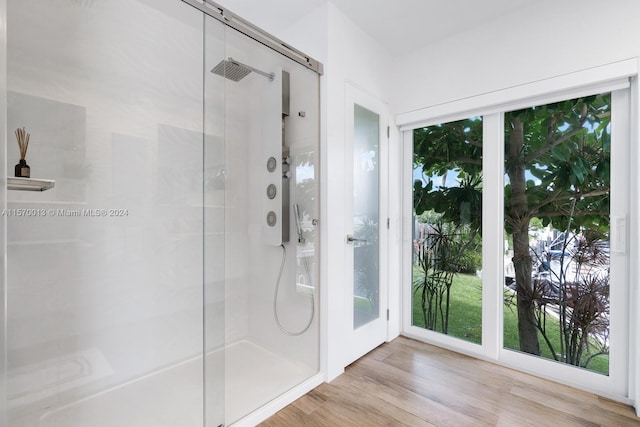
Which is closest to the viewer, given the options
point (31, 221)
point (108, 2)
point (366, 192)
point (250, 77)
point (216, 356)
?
point (31, 221)

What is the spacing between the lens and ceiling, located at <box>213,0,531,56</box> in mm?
2201

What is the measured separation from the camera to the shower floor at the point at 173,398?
5.14 feet

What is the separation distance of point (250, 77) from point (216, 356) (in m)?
1.64

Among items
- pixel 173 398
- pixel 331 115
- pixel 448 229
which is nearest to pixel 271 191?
pixel 331 115

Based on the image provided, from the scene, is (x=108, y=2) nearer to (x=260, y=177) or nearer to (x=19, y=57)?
(x=19, y=57)

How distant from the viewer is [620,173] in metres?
1.98

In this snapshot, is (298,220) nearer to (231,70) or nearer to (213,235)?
(213,235)

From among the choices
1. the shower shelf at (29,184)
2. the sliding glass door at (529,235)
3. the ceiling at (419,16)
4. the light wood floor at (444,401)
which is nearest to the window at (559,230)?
the sliding glass door at (529,235)

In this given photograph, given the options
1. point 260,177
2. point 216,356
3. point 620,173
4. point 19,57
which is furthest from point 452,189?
point 19,57

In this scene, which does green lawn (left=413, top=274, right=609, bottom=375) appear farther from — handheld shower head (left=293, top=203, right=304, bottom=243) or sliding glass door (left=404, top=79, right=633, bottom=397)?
handheld shower head (left=293, top=203, right=304, bottom=243)

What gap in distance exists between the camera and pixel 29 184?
1327mm

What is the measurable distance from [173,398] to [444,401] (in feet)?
5.33

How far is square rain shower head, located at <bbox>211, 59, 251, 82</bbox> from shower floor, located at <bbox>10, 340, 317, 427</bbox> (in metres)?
1.53

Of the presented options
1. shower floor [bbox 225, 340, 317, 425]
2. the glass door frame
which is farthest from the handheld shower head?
the glass door frame
